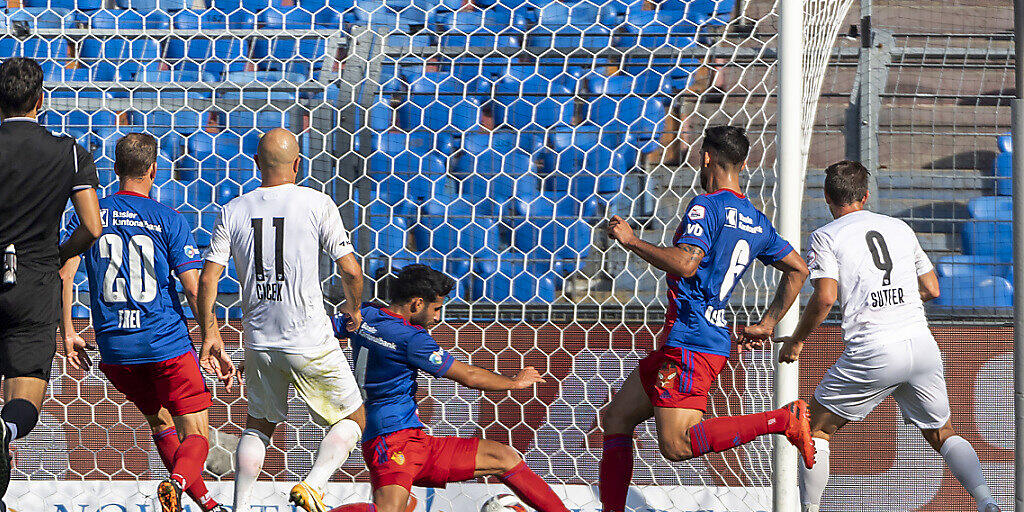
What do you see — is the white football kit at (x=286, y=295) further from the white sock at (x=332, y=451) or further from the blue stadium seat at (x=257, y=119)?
the blue stadium seat at (x=257, y=119)

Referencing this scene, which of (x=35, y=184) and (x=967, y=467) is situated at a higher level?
(x=35, y=184)

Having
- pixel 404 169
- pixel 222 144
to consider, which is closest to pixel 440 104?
pixel 404 169

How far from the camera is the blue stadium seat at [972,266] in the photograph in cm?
533

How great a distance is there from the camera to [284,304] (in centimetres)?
334

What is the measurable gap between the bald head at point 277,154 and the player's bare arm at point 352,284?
14.8 inches

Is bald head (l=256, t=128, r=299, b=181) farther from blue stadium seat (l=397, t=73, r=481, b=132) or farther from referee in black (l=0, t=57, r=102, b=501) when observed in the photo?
blue stadium seat (l=397, t=73, r=481, b=132)

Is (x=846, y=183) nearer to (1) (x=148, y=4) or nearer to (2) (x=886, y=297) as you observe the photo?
(2) (x=886, y=297)

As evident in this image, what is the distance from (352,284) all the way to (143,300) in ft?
2.76

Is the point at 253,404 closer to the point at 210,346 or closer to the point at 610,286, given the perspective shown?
the point at 210,346

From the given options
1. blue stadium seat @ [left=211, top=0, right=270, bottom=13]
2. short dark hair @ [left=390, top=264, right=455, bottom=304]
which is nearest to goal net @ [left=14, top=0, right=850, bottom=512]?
blue stadium seat @ [left=211, top=0, right=270, bottom=13]

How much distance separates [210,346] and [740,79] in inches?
102

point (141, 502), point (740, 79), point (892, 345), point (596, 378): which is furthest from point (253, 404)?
point (740, 79)

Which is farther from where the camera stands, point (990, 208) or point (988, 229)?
point (990, 208)

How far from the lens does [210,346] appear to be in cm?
342
